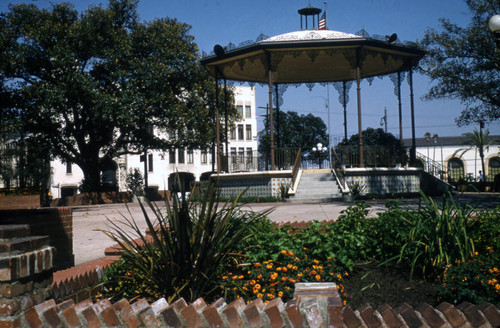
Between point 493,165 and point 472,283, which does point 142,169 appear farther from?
point 472,283

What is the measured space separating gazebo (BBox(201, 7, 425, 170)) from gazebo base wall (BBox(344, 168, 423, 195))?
2.03 feet

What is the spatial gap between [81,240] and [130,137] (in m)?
21.5

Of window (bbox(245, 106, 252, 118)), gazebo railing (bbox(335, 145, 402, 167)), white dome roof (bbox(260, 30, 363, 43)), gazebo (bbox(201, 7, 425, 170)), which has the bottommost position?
gazebo railing (bbox(335, 145, 402, 167))

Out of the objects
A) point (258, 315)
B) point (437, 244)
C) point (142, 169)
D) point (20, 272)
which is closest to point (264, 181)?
point (437, 244)

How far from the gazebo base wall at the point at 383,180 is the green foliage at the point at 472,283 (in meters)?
16.8

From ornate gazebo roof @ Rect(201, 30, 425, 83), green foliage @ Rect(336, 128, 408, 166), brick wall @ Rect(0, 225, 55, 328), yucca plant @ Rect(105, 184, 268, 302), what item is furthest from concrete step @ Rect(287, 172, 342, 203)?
brick wall @ Rect(0, 225, 55, 328)

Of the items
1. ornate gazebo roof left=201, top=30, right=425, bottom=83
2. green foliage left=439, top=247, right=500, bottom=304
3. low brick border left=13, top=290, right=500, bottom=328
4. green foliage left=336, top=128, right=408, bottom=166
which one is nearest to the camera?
low brick border left=13, top=290, right=500, bottom=328

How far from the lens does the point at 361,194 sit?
65.3 ft

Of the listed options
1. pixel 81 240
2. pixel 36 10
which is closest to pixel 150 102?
pixel 36 10

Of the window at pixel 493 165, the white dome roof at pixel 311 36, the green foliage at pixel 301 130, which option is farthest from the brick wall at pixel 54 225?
the window at pixel 493 165

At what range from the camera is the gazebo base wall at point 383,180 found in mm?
20609

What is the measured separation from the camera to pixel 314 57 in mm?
19547

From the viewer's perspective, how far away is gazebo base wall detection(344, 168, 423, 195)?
67.6 ft

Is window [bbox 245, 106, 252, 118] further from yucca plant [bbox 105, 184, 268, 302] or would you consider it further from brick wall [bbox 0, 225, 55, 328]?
brick wall [bbox 0, 225, 55, 328]
